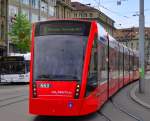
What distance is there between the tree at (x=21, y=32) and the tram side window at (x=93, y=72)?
45764 millimetres

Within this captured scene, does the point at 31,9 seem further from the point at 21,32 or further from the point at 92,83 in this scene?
the point at 92,83

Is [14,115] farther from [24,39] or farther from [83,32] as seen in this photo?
[24,39]

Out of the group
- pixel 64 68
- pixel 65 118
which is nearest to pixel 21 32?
pixel 65 118

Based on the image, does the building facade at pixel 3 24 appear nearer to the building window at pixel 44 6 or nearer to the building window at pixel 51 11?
the building window at pixel 44 6

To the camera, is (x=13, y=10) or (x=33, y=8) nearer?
(x=13, y=10)

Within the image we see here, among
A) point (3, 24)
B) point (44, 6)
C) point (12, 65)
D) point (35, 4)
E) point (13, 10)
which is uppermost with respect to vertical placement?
point (44, 6)

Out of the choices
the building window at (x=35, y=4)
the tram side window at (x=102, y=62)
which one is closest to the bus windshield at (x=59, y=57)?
the tram side window at (x=102, y=62)

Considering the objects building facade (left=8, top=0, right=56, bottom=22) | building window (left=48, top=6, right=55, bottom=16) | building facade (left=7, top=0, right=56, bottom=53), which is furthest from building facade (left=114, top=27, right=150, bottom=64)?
building facade (left=7, top=0, right=56, bottom=53)

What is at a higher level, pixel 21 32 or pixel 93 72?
pixel 21 32

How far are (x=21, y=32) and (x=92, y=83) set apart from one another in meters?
46.4

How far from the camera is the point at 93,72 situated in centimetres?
1505

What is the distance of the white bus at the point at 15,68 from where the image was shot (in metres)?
41.5

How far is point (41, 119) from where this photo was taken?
14891 millimetres

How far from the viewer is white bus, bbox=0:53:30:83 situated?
4150cm
